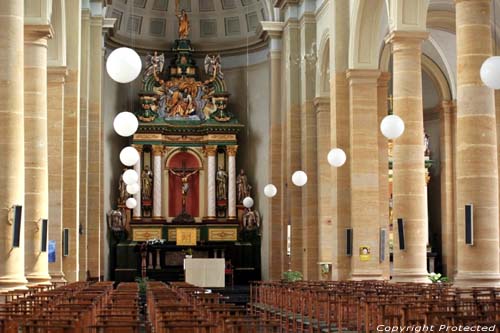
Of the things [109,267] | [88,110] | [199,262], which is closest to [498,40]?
[199,262]

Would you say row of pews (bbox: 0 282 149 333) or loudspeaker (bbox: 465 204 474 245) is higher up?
loudspeaker (bbox: 465 204 474 245)

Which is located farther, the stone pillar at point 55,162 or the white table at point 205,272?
the white table at point 205,272

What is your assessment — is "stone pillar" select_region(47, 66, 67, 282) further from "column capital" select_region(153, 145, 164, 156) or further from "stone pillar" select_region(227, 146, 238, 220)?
"stone pillar" select_region(227, 146, 238, 220)

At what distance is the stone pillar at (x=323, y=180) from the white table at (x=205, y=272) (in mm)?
3359

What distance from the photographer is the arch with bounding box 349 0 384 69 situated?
84.5 feet

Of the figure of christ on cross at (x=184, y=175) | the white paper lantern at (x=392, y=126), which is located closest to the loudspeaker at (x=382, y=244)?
the white paper lantern at (x=392, y=126)

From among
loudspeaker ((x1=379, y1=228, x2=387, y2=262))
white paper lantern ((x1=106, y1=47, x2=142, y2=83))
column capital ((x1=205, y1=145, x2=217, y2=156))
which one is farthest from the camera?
column capital ((x1=205, y1=145, x2=217, y2=156))

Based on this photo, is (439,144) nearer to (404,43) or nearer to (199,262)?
(199,262)

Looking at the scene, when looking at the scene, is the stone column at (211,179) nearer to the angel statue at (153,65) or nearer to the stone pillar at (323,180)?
the angel statue at (153,65)

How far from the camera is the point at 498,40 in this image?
31359mm

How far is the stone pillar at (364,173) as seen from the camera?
83.6 feet

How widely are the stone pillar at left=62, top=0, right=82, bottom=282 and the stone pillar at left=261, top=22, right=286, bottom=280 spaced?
1027 centimetres

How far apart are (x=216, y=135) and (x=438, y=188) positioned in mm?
9717

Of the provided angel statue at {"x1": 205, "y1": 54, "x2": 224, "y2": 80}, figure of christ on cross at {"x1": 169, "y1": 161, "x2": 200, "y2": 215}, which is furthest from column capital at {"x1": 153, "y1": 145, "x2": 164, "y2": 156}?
→ angel statue at {"x1": 205, "y1": 54, "x2": 224, "y2": 80}
